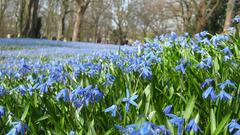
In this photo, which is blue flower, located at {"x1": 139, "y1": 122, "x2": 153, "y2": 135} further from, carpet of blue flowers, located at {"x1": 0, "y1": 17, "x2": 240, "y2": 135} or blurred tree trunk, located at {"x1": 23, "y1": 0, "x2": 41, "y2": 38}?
blurred tree trunk, located at {"x1": 23, "y1": 0, "x2": 41, "y2": 38}

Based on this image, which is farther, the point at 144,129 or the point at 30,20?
the point at 30,20

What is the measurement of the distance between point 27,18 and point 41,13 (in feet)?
128

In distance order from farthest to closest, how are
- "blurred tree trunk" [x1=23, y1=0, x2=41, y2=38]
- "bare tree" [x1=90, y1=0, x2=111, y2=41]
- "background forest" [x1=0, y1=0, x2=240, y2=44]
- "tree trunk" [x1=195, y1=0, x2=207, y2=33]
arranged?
"bare tree" [x1=90, y1=0, x2=111, y2=41] < "background forest" [x1=0, y1=0, x2=240, y2=44] < "blurred tree trunk" [x1=23, y1=0, x2=41, y2=38] < "tree trunk" [x1=195, y1=0, x2=207, y2=33]

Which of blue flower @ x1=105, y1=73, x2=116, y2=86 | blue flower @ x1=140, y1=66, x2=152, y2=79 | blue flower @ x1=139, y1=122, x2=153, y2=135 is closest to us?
blue flower @ x1=139, y1=122, x2=153, y2=135

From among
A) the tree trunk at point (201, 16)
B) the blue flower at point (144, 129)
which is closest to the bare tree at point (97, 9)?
the tree trunk at point (201, 16)

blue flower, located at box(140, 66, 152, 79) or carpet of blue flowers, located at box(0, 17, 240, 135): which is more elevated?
blue flower, located at box(140, 66, 152, 79)

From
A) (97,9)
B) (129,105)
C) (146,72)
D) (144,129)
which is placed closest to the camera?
(144,129)

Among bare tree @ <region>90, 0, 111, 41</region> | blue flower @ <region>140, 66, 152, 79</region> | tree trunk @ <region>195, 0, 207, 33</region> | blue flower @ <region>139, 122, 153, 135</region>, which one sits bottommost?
blue flower @ <region>140, 66, 152, 79</region>

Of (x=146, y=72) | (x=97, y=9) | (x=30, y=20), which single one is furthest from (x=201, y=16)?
(x=97, y=9)

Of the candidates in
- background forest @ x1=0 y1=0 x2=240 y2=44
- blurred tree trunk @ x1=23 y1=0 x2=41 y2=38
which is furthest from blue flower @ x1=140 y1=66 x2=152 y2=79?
background forest @ x1=0 y1=0 x2=240 y2=44

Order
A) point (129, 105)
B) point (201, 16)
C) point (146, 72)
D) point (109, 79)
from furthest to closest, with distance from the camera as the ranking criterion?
point (201, 16) < point (109, 79) < point (146, 72) < point (129, 105)

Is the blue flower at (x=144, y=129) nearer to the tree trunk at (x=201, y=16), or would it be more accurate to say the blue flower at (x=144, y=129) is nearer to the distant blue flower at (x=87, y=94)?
the distant blue flower at (x=87, y=94)

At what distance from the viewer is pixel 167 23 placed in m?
61.4

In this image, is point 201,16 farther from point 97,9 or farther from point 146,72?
point 97,9
